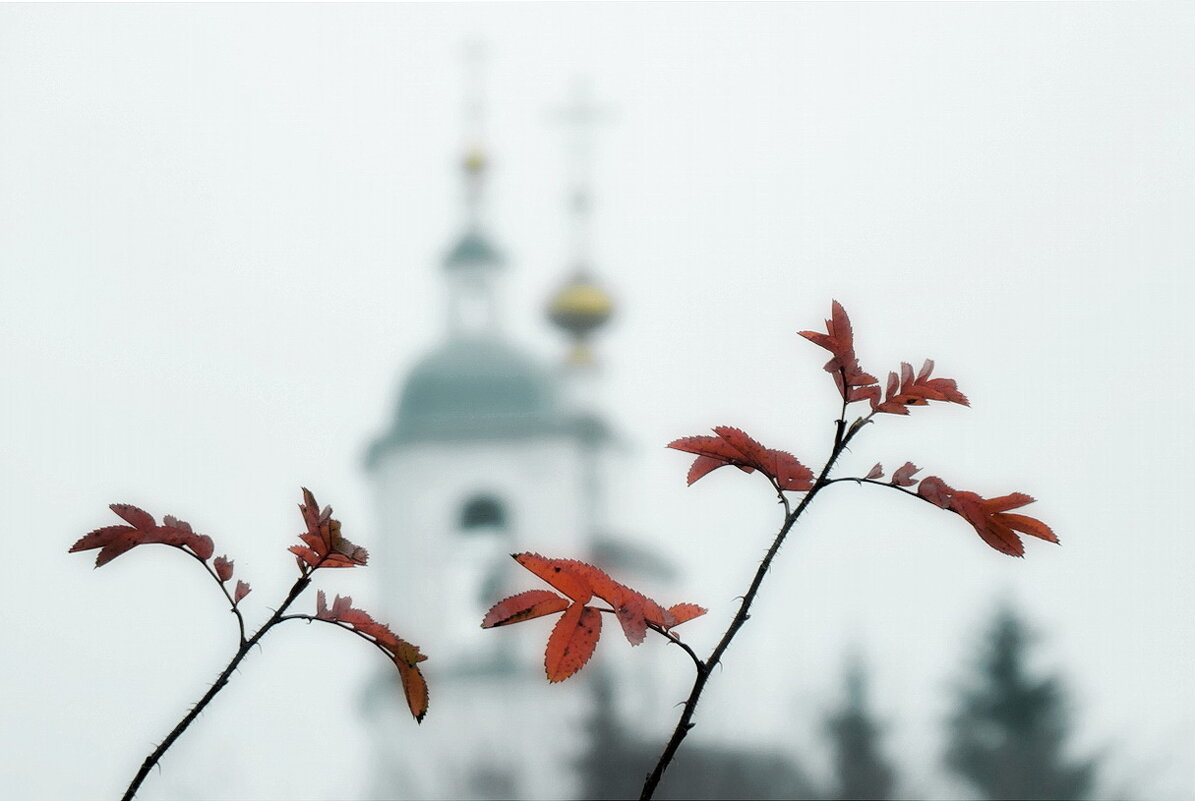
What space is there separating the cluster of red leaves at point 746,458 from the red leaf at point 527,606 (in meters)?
0.07

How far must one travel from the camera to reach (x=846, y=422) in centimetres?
42

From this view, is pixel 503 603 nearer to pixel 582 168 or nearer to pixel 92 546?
pixel 92 546

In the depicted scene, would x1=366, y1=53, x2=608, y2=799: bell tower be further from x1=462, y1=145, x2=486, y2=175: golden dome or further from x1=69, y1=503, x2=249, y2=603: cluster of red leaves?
x1=69, y1=503, x2=249, y2=603: cluster of red leaves

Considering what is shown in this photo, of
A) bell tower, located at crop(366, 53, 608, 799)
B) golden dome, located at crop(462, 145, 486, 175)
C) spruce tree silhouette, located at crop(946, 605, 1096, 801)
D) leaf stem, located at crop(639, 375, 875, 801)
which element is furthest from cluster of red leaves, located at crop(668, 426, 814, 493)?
golden dome, located at crop(462, 145, 486, 175)

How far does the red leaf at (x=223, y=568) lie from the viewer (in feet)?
1.48

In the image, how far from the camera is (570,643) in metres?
0.37

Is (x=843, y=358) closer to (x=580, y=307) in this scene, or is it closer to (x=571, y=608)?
(x=571, y=608)

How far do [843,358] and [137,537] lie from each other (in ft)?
0.70

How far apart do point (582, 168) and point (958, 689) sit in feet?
24.2

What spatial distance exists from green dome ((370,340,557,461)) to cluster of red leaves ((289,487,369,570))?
45.8 feet

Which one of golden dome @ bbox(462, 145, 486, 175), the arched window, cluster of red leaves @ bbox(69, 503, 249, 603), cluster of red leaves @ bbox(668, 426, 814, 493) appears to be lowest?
the arched window

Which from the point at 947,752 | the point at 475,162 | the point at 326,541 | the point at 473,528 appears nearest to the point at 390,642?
the point at 326,541

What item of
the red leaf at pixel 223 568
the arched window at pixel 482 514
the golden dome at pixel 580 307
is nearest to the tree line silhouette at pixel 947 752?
the arched window at pixel 482 514

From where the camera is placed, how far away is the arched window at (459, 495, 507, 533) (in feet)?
47.1
